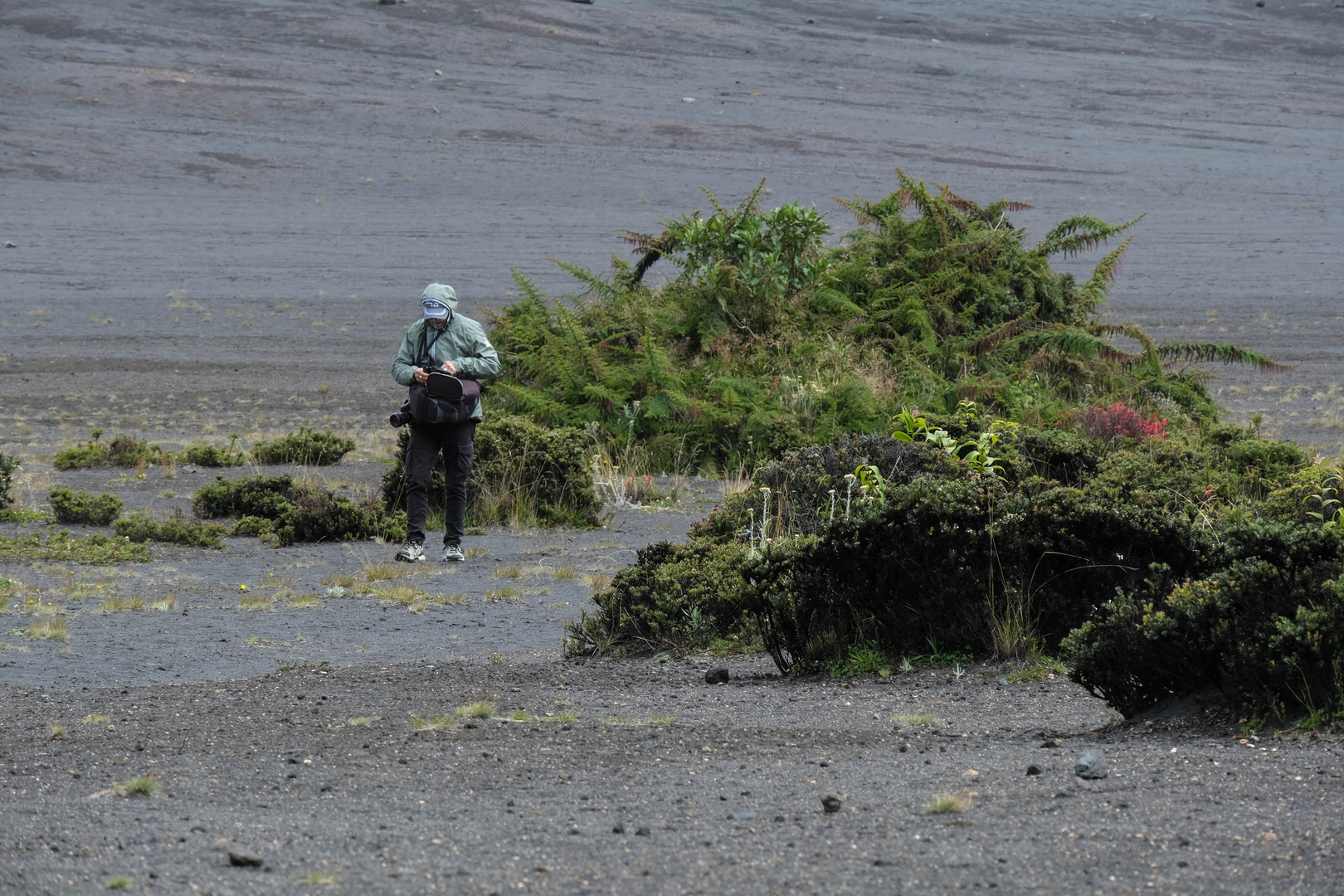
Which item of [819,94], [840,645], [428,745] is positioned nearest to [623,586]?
[840,645]

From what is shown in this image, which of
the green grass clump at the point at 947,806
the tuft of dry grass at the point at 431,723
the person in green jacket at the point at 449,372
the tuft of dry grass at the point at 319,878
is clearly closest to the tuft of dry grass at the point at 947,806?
the green grass clump at the point at 947,806

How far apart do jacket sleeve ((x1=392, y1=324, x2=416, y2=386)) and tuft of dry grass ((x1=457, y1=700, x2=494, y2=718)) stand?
13.6ft

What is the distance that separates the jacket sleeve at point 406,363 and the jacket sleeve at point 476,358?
259mm

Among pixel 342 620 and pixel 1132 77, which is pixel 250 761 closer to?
pixel 342 620

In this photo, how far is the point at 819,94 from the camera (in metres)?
57.0

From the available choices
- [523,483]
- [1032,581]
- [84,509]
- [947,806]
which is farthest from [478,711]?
[84,509]

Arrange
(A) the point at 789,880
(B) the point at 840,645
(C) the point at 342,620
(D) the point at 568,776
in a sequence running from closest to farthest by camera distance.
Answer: (A) the point at 789,880, (D) the point at 568,776, (B) the point at 840,645, (C) the point at 342,620

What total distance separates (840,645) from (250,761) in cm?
253

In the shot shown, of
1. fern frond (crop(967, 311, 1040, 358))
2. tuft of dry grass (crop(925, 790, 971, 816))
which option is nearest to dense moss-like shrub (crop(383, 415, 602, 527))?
fern frond (crop(967, 311, 1040, 358))

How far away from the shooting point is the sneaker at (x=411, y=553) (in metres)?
9.39

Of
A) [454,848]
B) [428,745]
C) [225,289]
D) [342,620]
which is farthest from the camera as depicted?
[225,289]

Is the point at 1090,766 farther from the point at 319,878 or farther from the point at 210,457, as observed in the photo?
the point at 210,457

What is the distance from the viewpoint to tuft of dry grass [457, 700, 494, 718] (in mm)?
5047

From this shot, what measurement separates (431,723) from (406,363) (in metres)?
4.54
